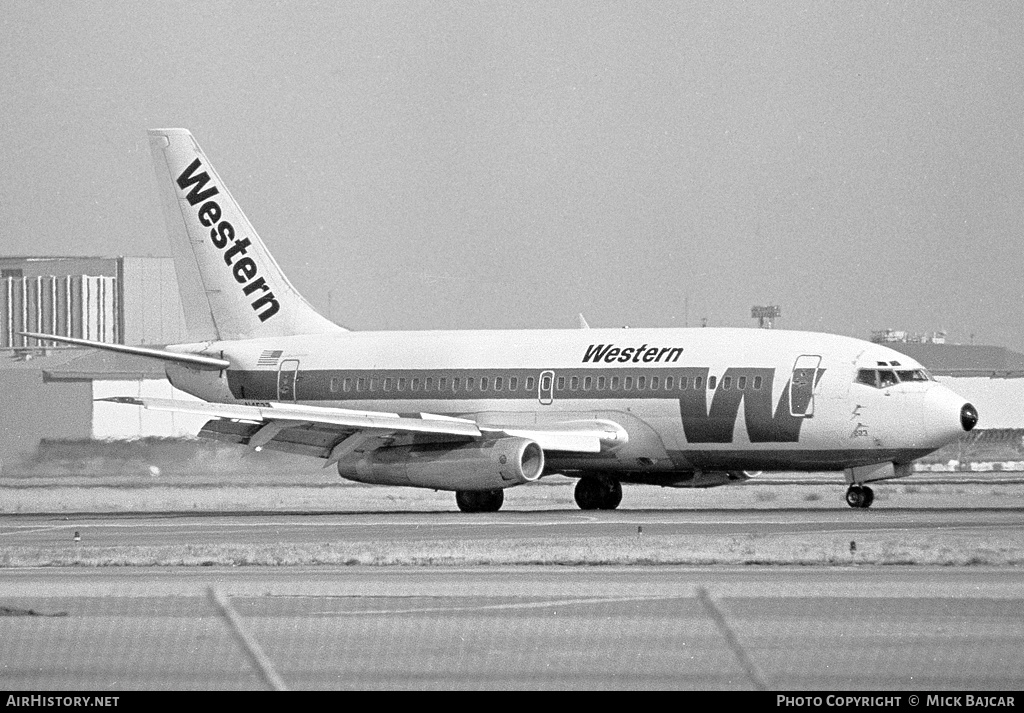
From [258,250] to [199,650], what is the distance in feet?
109

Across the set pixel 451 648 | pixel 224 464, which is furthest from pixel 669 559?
pixel 224 464

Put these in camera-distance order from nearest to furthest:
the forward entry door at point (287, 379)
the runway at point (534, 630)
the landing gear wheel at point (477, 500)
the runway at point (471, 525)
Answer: the runway at point (534, 630) → the runway at point (471, 525) → the landing gear wheel at point (477, 500) → the forward entry door at point (287, 379)

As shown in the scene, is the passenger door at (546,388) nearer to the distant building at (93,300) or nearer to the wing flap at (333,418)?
the wing flap at (333,418)

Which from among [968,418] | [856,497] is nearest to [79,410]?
[856,497]

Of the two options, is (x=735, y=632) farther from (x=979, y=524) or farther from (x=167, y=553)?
(x=979, y=524)

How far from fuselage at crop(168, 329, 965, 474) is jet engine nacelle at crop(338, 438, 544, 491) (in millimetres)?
1576

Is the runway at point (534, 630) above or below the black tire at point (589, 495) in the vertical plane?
above

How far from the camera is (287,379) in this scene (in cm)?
4497

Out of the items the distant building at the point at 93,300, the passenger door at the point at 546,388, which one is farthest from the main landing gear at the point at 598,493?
the distant building at the point at 93,300

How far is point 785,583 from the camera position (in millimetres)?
20766

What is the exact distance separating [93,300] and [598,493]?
7374cm

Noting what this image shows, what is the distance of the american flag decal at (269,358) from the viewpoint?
149ft

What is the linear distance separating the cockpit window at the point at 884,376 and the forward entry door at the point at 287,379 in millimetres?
14512
